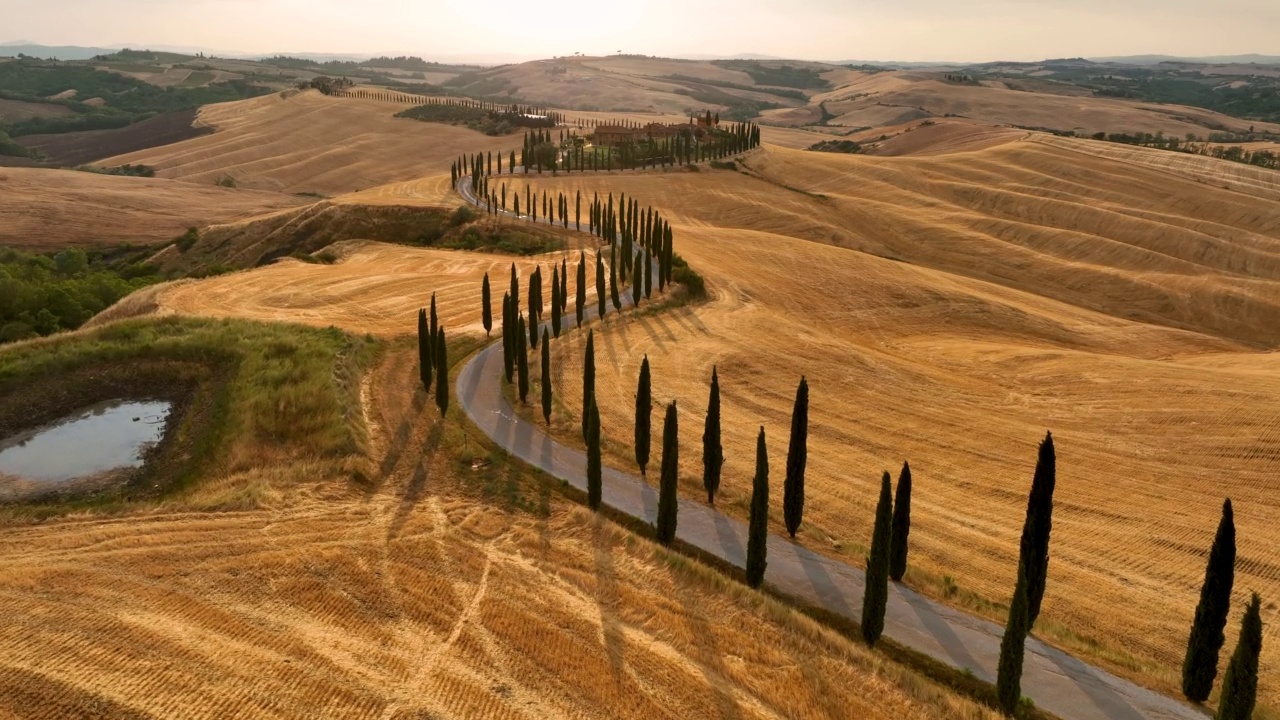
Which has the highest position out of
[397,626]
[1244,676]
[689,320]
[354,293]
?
[1244,676]

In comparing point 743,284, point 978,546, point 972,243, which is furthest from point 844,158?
point 978,546

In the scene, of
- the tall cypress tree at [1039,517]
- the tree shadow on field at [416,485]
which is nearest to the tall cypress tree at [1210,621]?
the tall cypress tree at [1039,517]

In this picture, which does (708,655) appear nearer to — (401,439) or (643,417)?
(643,417)

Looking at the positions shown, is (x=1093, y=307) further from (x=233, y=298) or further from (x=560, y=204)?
(x=233, y=298)

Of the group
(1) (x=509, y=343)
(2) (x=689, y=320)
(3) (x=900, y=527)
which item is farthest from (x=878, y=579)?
(2) (x=689, y=320)

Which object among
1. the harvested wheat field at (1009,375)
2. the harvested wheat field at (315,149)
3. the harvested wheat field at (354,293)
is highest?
the harvested wheat field at (315,149)

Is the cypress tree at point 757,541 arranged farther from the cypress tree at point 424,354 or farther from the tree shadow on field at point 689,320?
the tree shadow on field at point 689,320
